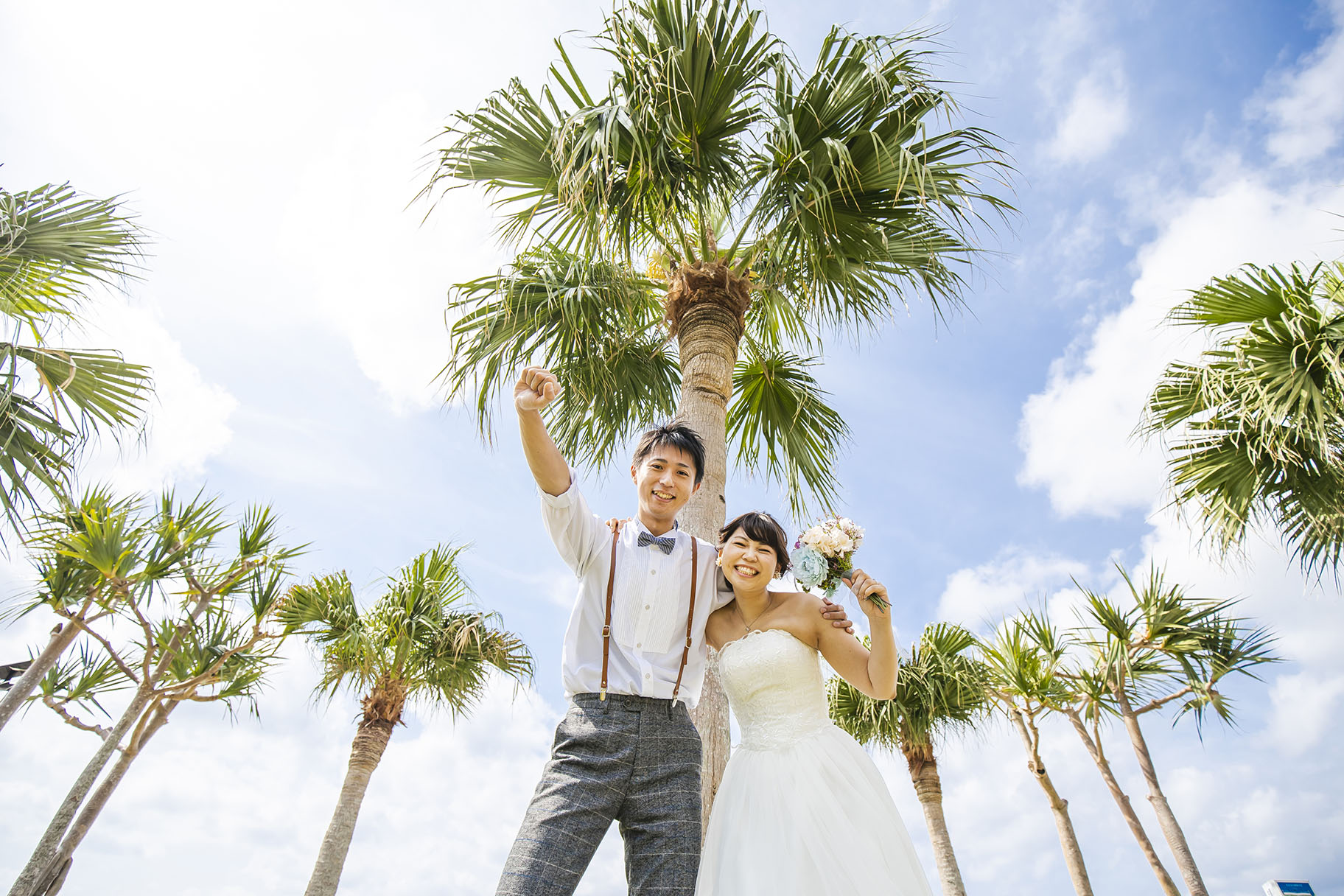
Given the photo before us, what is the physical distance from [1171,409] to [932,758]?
557 cm

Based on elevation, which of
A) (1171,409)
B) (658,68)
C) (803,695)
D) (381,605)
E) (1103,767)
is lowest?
(803,695)

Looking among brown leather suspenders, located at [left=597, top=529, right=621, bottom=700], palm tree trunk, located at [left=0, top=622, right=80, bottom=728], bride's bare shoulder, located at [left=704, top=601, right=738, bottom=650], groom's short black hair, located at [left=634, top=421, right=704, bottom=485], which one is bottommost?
brown leather suspenders, located at [left=597, top=529, right=621, bottom=700]

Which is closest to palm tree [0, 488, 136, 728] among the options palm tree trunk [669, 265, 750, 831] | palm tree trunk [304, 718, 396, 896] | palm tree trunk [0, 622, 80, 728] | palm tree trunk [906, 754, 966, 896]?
palm tree trunk [0, 622, 80, 728]

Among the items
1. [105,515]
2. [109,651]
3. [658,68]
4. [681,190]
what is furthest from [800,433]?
[109,651]

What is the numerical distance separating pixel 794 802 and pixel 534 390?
59.7 inches

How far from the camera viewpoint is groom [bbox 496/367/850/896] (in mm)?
1886

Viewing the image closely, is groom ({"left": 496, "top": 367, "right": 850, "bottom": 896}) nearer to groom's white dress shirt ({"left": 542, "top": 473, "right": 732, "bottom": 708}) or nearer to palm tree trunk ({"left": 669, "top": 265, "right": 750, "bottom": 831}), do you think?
groom's white dress shirt ({"left": 542, "top": 473, "right": 732, "bottom": 708})

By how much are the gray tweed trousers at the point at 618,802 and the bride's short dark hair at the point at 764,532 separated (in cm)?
73

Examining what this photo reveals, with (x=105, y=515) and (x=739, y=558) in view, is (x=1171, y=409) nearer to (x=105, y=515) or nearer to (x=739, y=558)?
(x=739, y=558)

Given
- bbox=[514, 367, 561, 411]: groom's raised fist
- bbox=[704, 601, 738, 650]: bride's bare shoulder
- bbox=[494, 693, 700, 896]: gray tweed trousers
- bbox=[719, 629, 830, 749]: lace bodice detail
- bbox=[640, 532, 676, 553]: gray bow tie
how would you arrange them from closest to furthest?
bbox=[494, 693, 700, 896]: gray tweed trousers
bbox=[514, 367, 561, 411]: groom's raised fist
bbox=[640, 532, 676, 553]: gray bow tie
bbox=[719, 629, 830, 749]: lace bodice detail
bbox=[704, 601, 738, 650]: bride's bare shoulder

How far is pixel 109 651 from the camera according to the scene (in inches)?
289

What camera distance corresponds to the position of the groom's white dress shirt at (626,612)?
6.90 ft

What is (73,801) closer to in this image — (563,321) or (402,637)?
(402,637)

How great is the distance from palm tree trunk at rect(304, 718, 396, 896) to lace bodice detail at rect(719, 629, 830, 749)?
23.3 ft
